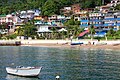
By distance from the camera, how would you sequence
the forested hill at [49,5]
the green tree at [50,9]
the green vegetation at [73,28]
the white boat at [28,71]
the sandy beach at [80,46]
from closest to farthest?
the white boat at [28,71], the sandy beach at [80,46], the green vegetation at [73,28], the green tree at [50,9], the forested hill at [49,5]

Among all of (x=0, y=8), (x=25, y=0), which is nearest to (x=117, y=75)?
(x=0, y=8)

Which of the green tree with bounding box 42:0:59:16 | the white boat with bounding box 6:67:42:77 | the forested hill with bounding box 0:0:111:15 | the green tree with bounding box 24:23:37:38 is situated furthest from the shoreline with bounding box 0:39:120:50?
the white boat with bounding box 6:67:42:77

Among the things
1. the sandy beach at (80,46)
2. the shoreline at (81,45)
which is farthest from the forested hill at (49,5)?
the sandy beach at (80,46)

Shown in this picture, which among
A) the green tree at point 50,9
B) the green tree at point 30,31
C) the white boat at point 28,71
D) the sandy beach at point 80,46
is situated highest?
the green tree at point 50,9

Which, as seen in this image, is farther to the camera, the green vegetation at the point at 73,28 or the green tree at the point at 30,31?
the green tree at the point at 30,31

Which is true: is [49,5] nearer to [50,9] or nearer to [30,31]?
[50,9]

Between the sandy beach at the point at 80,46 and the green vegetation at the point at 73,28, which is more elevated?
the green vegetation at the point at 73,28

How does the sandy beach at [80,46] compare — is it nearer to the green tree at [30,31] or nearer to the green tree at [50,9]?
the green tree at [30,31]

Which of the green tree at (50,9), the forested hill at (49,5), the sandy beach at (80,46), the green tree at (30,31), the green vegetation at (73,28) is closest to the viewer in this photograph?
the sandy beach at (80,46)

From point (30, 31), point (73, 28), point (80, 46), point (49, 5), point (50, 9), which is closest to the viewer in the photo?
point (80, 46)

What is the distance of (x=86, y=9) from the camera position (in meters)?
144

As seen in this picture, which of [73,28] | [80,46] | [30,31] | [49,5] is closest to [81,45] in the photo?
[80,46]

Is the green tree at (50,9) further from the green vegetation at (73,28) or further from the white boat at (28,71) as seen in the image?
the white boat at (28,71)

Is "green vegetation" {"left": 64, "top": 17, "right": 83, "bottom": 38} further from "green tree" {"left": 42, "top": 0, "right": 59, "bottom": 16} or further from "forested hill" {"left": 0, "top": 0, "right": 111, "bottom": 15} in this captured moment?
"forested hill" {"left": 0, "top": 0, "right": 111, "bottom": 15}
